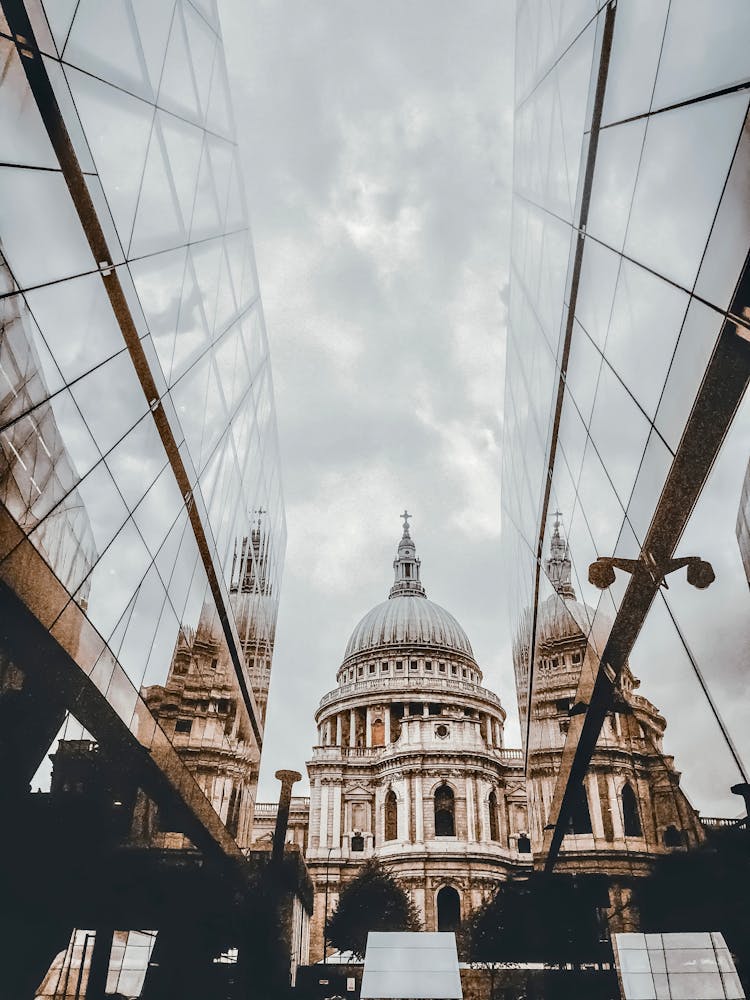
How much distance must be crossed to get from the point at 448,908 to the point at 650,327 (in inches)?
2186

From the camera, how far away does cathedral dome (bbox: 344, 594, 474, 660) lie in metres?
86.6

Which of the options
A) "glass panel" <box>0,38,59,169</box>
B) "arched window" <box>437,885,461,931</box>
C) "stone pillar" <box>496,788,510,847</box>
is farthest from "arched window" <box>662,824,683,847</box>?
"stone pillar" <box>496,788,510,847</box>

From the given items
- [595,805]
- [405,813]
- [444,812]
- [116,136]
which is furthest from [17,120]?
[444,812]

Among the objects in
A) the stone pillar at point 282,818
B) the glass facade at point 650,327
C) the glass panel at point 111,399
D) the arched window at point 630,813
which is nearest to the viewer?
the glass facade at point 650,327

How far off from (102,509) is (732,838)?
818 cm

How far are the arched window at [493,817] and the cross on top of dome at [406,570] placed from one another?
46.7 metres

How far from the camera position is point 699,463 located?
6906 mm

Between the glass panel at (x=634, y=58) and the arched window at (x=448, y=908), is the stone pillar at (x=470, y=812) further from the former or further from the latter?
the glass panel at (x=634, y=58)

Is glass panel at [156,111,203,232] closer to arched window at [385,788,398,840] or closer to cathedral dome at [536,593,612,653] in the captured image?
cathedral dome at [536,593,612,653]

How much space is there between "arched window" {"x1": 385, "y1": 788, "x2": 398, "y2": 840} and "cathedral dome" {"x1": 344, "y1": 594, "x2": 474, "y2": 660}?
88.0ft

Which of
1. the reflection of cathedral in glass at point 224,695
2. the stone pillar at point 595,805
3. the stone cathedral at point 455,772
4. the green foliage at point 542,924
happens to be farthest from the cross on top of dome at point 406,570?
the stone pillar at point 595,805

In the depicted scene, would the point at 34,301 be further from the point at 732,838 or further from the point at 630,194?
the point at 732,838

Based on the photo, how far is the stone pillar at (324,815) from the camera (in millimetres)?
58906

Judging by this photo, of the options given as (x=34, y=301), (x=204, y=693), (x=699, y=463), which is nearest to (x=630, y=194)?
(x=699, y=463)
